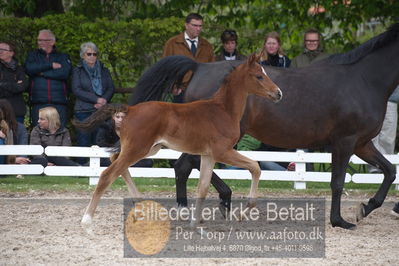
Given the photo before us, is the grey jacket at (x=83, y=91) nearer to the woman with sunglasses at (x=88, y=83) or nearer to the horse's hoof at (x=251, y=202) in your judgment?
the woman with sunglasses at (x=88, y=83)

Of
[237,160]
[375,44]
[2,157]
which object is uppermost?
[375,44]

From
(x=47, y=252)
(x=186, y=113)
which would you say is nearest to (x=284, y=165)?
(x=186, y=113)

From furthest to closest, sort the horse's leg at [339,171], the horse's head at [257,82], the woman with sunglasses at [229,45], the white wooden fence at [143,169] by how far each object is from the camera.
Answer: the woman with sunglasses at [229,45], the white wooden fence at [143,169], the horse's leg at [339,171], the horse's head at [257,82]

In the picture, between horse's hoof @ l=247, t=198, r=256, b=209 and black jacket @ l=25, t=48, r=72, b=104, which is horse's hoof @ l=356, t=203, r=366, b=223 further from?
black jacket @ l=25, t=48, r=72, b=104

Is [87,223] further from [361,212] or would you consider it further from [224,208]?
[361,212]

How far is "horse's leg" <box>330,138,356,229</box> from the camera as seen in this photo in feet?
25.8

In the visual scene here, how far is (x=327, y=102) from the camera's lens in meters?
7.98

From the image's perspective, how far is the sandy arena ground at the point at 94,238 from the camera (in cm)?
619

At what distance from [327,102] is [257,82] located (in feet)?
3.72

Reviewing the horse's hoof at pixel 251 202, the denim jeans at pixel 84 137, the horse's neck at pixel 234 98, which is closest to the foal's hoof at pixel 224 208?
the horse's hoof at pixel 251 202

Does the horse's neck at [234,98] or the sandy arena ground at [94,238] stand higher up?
the horse's neck at [234,98]

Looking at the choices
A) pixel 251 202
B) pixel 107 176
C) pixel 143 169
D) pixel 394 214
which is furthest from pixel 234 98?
pixel 143 169

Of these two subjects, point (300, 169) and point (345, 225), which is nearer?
point (345, 225)

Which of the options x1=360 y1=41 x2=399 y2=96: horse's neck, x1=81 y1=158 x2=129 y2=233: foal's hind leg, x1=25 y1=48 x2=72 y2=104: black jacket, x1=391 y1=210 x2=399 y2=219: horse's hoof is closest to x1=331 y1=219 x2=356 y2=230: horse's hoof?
x1=391 y1=210 x2=399 y2=219: horse's hoof
